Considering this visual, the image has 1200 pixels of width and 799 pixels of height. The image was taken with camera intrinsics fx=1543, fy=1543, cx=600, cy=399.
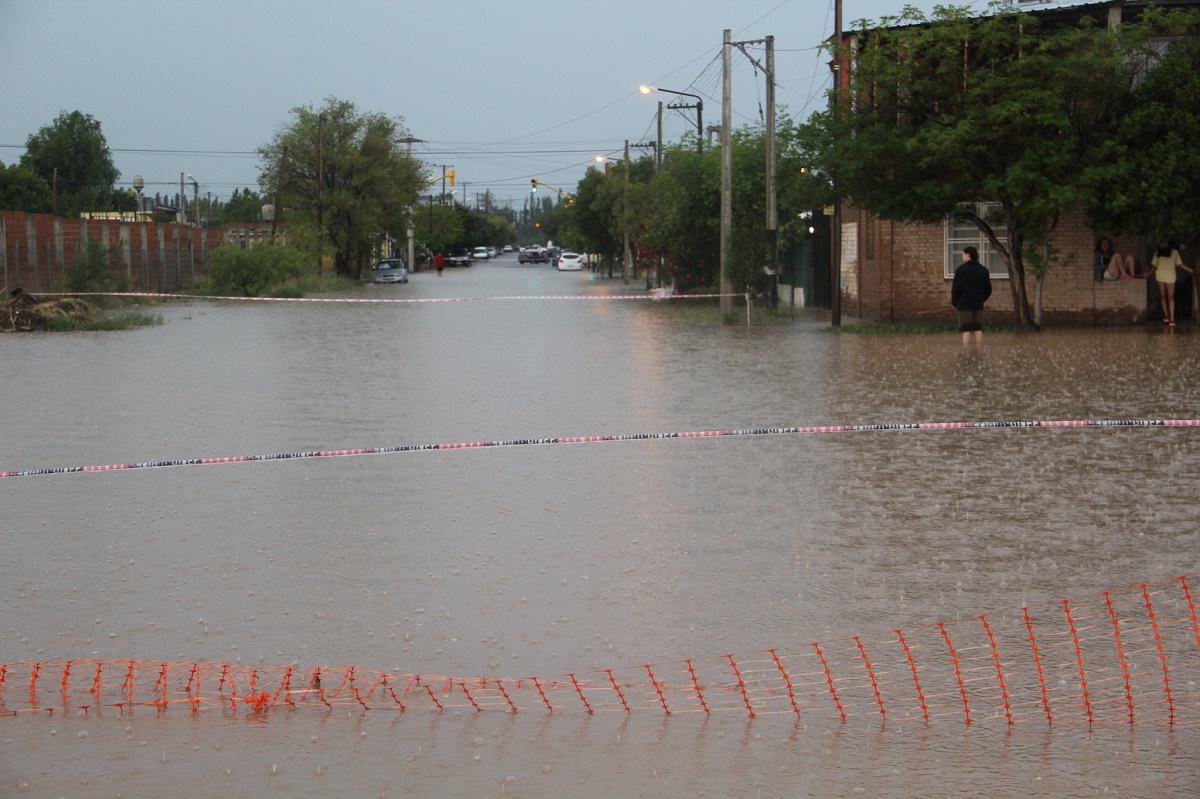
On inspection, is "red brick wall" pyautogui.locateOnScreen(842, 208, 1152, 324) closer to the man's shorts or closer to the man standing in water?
the man's shorts

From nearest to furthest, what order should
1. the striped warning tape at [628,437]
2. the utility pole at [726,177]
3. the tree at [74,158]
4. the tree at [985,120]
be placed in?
the striped warning tape at [628,437] → the tree at [985,120] → the utility pole at [726,177] → the tree at [74,158]

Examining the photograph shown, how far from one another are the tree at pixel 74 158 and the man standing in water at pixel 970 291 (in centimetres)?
9264

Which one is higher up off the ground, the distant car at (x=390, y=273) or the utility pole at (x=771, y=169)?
the utility pole at (x=771, y=169)

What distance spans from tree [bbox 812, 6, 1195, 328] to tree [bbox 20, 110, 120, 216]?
88.8m

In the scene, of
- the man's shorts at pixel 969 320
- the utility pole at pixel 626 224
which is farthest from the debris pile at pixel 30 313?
the utility pole at pixel 626 224

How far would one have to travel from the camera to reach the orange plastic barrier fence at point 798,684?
5.98 meters

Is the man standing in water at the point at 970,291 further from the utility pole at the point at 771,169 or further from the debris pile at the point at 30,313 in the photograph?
the debris pile at the point at 30,313

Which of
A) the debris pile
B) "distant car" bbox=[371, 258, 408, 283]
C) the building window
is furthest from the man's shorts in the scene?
"distant car" bbox=[371, 258, 408, 283]

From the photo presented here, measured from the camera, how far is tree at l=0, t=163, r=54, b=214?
93.5 m

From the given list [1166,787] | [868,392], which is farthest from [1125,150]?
[1166,787]

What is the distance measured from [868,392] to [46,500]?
10.1m

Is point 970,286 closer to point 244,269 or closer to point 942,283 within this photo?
point 942,283

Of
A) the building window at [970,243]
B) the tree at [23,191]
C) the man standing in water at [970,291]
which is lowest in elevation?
the man standing in water at [970,291]

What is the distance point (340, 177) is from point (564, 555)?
75.0m
